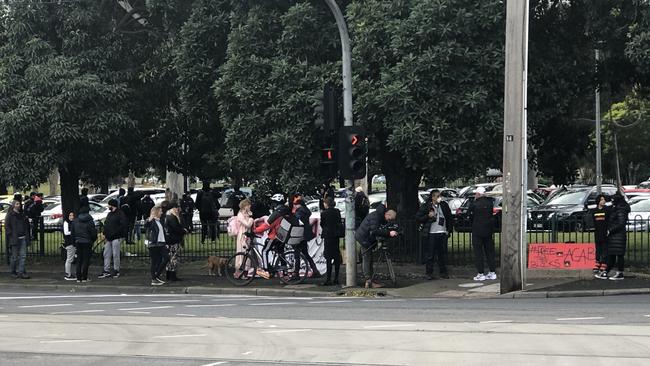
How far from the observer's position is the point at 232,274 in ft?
61.3

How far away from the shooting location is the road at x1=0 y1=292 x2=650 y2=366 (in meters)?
9.17

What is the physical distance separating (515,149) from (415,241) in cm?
535

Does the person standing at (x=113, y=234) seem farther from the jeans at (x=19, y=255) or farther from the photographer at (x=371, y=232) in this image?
the photographer at (x=371, y=232)

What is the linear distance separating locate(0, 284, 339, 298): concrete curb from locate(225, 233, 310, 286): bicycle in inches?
20.7

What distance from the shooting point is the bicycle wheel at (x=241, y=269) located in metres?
18.3

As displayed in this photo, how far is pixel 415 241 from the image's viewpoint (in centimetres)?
2070

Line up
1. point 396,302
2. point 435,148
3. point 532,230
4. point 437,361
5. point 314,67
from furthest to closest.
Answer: point 532,230, point 314,67, point 435,148, point 396,302, point 437,361

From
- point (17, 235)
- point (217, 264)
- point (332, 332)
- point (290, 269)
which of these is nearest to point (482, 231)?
point (290, 269)

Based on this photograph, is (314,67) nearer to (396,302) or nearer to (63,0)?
(396,302)

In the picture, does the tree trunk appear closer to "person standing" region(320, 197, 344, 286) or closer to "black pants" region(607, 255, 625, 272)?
"person standing" region(320, 197, 344, 286)

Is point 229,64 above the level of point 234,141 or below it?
above

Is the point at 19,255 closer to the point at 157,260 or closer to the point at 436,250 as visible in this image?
the point at 157,260

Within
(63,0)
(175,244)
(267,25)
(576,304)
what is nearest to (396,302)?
(576,304)

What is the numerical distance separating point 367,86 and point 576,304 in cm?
627
